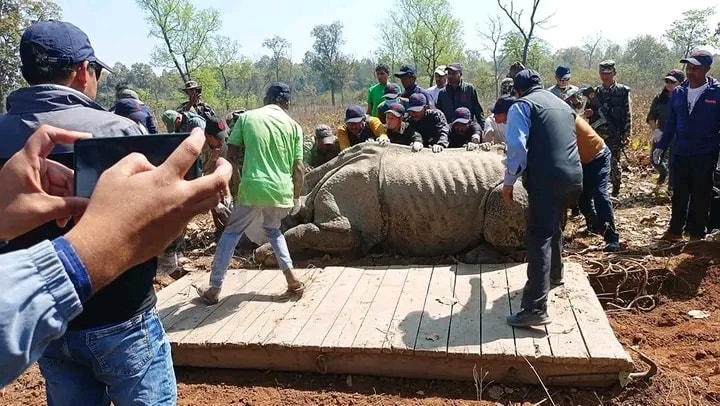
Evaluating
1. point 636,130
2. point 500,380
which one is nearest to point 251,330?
point 500,380

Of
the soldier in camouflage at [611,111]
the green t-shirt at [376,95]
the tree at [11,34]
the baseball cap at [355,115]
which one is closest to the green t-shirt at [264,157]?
the baseball cap at [355,115]

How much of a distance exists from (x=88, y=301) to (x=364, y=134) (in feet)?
17.5

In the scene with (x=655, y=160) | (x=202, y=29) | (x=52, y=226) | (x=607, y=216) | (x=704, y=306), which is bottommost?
(x=704, y=306)

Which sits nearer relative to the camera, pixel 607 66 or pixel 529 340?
pixel 529 340

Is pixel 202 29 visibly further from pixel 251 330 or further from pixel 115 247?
pixel 115 247

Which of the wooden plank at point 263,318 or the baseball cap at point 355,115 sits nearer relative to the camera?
the wooden plank at point 263,318

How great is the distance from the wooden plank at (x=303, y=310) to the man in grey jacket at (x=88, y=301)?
5.83ft

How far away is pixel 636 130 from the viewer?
533 inches

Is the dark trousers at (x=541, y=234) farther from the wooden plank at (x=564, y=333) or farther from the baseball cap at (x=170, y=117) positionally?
the baseball cap at (x=170, y=117)

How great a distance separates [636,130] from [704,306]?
10018 millimetres

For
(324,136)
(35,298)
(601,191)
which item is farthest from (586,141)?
(35,298)

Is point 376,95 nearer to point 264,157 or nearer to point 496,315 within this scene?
point 264,157

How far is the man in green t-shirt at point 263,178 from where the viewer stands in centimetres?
427

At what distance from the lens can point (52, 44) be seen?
195 cm
